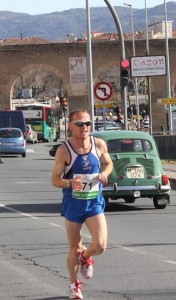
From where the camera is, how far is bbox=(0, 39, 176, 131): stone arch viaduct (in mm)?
88125

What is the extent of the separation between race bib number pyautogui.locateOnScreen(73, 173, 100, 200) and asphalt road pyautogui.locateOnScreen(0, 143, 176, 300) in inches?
42.8

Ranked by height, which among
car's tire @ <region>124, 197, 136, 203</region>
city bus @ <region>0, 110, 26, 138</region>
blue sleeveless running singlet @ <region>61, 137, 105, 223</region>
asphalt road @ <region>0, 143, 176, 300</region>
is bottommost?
city bus @ <region>0, 110, 26, 138</region>

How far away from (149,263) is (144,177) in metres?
7.26

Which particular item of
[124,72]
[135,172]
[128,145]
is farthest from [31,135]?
[135,172]

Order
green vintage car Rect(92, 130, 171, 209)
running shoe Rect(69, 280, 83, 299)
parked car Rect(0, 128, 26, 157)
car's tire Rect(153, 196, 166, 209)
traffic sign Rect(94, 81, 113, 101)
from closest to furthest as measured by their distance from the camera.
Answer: running shoe Rect(69, 280, 83, 299), green vintage car Rect(92, 130, 171, 209), car's tire Rect(153, 196, 166, 209), traffic sign Rect(94, 81, 113, 101), parked car Rect(0, 128, 26, 157)

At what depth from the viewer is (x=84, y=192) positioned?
30.7 ft

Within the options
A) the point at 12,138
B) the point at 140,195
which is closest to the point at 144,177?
the point at 140,195

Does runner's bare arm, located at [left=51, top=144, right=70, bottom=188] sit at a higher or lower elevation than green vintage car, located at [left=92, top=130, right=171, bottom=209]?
higher

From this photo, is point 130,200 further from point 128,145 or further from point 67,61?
point 67,61

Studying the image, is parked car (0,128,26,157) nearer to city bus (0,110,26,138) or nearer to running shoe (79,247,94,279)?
city bus (0,110,26,138)

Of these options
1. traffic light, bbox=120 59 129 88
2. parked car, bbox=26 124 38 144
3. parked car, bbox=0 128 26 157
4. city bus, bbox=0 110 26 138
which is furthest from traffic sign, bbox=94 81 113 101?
parked car, bbox=26 124 38 144

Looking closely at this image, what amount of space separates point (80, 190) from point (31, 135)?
60.9 metres

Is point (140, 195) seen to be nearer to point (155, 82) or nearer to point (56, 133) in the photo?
point (56, 133)

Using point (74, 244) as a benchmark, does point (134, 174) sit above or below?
below
